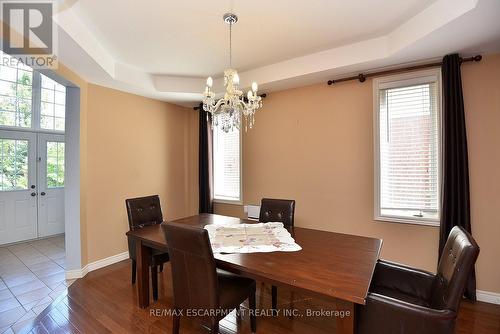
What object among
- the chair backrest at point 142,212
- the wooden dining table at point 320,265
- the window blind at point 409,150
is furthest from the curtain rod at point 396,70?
the chair backrest at point 142,212

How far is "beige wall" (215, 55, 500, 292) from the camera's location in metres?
2.35

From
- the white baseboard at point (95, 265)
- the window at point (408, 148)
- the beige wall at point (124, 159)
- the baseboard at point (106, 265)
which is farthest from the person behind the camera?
the beige wall at point (124, 159)

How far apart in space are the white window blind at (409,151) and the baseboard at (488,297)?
80 cm

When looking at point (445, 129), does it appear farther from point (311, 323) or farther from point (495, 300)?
point (311, 323)

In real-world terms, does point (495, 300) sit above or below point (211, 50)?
below

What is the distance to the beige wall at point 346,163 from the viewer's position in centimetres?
235

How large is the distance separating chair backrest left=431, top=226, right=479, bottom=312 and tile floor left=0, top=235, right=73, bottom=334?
3143 millimetres

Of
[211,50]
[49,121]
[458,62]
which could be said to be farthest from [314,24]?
[49,121]

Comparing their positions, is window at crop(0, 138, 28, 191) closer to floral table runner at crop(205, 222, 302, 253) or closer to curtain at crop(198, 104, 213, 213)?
curtain at crop(198, 104, 213, 213)

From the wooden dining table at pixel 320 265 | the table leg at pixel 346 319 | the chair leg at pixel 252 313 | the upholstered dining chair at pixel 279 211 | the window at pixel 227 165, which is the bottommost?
the chair leg at pixel 252 313

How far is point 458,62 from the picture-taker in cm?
233

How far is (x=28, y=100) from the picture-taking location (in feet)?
14.1

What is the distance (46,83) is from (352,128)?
18.3ft
